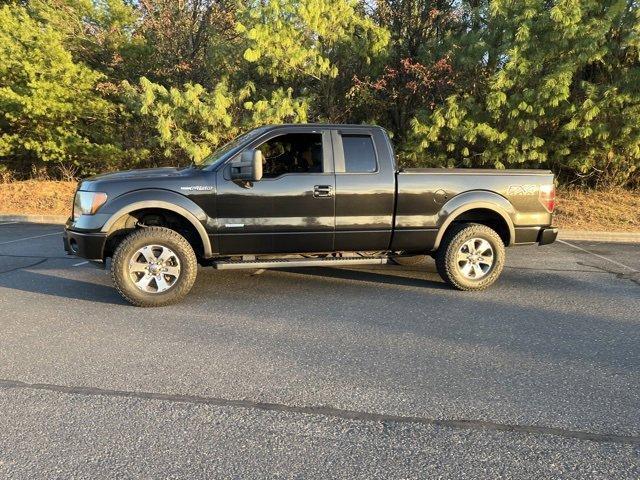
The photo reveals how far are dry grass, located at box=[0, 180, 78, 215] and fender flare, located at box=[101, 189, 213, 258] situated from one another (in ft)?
29.8

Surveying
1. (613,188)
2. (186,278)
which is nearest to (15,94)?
(186,278)

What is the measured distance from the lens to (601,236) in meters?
10.5

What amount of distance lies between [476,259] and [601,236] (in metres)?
6.03

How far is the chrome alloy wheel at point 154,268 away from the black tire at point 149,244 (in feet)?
0.10

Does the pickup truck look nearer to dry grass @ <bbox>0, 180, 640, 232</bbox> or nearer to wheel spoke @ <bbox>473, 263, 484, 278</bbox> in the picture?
wheel spoke @ <bbox>473, 263, 484, 278</bbox>

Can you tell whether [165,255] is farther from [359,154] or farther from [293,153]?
[359,154]

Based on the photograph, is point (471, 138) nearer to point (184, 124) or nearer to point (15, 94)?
point (184, 124)

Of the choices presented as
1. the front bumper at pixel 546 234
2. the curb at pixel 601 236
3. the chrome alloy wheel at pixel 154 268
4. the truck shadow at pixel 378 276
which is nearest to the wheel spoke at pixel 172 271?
the chrome alloy wheel at pixel 154 268

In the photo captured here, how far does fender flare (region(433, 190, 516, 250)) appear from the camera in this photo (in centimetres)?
590

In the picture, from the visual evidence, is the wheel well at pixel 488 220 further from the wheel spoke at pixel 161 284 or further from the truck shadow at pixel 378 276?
the wheel spoke at pixel 161 284

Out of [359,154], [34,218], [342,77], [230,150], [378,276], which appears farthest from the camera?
[342,77]

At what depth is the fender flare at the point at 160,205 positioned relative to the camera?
16.9ft

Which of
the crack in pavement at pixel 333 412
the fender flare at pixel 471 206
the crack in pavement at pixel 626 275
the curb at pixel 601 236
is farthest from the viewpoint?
the curb at pixel 601 236

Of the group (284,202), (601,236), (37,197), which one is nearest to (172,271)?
(284,202)
